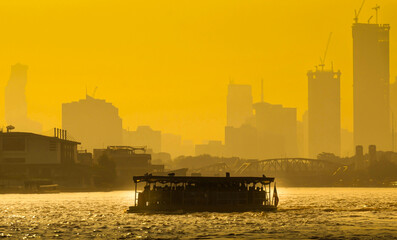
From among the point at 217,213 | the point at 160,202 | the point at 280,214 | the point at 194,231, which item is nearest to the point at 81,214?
the point at 160,202

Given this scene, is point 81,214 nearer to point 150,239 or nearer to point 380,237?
point 150,239

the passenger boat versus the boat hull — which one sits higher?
the passenger boat

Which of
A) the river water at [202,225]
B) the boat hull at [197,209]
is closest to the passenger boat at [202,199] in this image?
the boat hull at [197,209]

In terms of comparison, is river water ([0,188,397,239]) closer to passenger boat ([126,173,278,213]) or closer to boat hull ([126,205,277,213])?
boat hull ([126,205,277,213])

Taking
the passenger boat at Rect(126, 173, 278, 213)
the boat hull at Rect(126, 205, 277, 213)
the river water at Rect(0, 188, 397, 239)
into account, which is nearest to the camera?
the river water at Rect(0, 188, 397, 239)

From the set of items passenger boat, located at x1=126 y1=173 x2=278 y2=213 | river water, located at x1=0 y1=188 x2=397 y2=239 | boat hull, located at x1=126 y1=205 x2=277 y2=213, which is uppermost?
passenger boat, located at x1=126 y1=173 x2=278 y2=213

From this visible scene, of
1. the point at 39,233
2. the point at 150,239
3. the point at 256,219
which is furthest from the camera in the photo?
the point at 256,219

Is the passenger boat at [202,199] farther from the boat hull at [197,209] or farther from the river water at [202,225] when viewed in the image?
the river water at [202,225]

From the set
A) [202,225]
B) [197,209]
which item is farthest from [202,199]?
[202,225]

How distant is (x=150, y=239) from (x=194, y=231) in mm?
10050

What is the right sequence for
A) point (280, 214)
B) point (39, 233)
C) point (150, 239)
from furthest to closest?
point (280, 214) → point (39, 233) → point (150, 239)

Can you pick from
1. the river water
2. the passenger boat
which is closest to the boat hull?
the passenger boat

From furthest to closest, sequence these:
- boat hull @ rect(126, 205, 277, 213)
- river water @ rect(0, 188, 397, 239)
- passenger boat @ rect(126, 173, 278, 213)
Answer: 1. passenger boat @ rect(126, 173, 278, 213)
2. boat hull @ rect(126, 205, 277, 213)
3. river water @ rect(0, 188, 397, 239)

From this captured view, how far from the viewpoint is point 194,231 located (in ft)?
322
